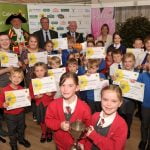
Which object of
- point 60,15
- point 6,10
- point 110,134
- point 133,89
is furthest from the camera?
point 60,15

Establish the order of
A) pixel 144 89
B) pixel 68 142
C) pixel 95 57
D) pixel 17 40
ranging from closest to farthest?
pixel 68 142 → pixel 144 89 → pixel 95 57 → pixel 17 40

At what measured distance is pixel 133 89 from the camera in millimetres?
3309

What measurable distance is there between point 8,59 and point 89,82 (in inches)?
53.3

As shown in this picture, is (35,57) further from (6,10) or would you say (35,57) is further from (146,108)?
(6,10)

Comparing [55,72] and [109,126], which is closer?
[109,126]

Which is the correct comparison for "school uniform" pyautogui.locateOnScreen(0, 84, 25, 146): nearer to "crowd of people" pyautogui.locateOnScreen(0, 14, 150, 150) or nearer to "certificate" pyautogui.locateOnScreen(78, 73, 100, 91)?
"crowd of people" pyautogui.locateOnScreen(0, 14, 150, 150)

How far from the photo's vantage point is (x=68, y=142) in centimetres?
231

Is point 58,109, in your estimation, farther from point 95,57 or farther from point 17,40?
point 17,40

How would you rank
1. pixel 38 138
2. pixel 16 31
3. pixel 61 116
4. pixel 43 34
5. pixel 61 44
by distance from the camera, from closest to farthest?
pixel 61 116
pixel 38 138
pixel 61 44
pixel 16 31
pixel 43 34

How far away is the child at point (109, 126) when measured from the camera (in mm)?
1936

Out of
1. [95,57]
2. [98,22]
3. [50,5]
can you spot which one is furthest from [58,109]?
[98,22]

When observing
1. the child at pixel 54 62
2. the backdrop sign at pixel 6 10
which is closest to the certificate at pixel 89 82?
the child at pixel 54 62

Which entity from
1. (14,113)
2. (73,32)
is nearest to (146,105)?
(14,113)

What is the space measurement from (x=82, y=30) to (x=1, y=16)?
272 centimetres
